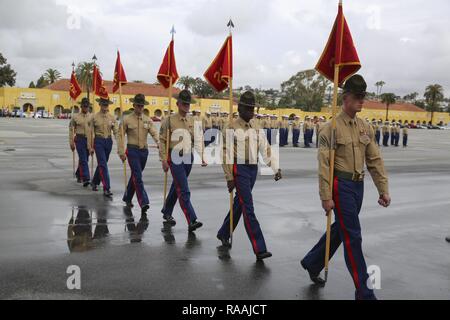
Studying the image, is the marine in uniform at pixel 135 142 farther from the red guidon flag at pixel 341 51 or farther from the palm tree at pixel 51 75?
the palm tree at pixel 51 75

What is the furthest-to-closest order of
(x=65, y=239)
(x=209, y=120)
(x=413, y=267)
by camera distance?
(x=209, y=120), (x=65, y=239), (x=413, y=267)

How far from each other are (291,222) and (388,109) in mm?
120578

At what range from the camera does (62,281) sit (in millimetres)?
5078

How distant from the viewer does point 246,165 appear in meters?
6.25

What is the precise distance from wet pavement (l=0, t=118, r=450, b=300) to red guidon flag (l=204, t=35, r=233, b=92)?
2.22 metres

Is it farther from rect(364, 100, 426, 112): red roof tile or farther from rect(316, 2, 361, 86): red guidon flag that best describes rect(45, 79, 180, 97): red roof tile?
rect(316, 2, 361, 86): red guidon flag

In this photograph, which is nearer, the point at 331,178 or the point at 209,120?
the point at 331,178

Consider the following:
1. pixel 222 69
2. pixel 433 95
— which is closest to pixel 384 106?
pixel 433 95

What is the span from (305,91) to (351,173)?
112172 mm

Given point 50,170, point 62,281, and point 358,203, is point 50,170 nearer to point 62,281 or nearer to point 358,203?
point 62,281

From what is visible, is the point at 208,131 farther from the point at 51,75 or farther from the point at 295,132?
the point at 51,75
